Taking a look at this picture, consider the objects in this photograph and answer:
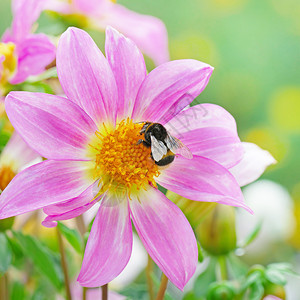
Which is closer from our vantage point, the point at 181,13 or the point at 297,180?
the point at 297,180

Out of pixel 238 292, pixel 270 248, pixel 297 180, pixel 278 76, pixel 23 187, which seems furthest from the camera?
pixel 278 76

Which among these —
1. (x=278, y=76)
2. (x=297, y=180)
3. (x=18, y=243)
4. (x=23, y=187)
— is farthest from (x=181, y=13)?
(x=23, y=187)

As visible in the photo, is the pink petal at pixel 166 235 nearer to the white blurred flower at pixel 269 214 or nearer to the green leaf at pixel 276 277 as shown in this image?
the green leaf at pixel 276 277

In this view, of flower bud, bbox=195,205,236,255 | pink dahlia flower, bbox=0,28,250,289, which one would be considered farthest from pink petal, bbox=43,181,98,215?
flower bud, bbox=195,205,236,255

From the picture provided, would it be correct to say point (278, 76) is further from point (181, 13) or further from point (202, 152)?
point (202, 152)

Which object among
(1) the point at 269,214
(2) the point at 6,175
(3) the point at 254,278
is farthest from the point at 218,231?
(1) the point at 269,214

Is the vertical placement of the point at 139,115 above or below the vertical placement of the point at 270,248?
above

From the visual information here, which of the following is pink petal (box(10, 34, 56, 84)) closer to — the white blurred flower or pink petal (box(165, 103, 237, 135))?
pink petal (box(165, 103, 237, 135))
